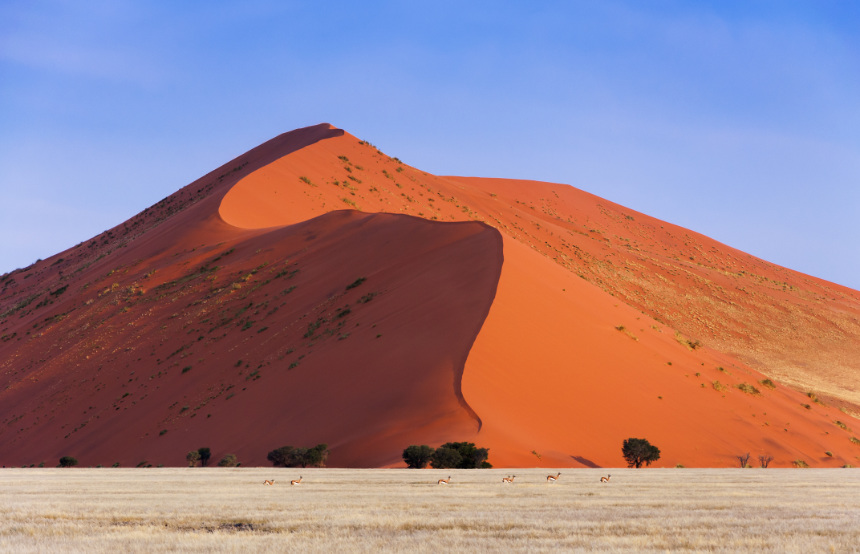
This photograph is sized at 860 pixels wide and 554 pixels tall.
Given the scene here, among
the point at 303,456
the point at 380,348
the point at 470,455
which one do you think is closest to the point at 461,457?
the point at 470,455

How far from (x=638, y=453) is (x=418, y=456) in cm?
687

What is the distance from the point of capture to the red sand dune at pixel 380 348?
26422mm

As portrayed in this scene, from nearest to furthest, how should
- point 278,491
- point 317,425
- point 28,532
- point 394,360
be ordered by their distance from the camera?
point 28,532, point 278,491, point 317,425, point 394,360

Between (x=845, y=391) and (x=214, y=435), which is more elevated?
(x=845, y=391)

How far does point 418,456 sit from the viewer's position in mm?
21234

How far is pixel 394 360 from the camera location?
93.8ft

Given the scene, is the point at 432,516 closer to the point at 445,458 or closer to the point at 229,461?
the point at 445,458

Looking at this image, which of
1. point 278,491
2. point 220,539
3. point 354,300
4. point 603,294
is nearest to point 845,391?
point 603,294

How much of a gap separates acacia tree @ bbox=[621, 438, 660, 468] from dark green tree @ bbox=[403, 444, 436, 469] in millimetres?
6228

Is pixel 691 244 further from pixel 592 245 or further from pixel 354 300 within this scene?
pixel 354 300

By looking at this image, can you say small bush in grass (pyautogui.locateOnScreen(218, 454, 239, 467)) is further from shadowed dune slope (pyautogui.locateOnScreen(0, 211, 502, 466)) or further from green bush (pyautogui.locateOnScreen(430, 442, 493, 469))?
green bush (pyautogui.locateOnScreen(430, 442, 493, 469))

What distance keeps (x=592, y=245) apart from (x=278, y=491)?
186ft

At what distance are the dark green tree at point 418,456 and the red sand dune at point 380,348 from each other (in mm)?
1688

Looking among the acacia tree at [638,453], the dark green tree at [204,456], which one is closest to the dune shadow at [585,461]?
the acacia tree at [638,453]
